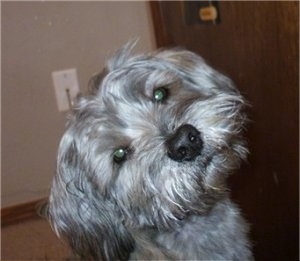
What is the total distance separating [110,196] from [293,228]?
0.58 metres

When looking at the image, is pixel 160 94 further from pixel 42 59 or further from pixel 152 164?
pixel 42 59

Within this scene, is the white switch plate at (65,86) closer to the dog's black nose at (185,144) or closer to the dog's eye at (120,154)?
the dog's eye at (120,154)

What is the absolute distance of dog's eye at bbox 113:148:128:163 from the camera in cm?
104

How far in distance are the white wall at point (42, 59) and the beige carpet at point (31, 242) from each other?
3.9 inches

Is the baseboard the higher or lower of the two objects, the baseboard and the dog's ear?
the lower

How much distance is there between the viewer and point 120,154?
1.04m

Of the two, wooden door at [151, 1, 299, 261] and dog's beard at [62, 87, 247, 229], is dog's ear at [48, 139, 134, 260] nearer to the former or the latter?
dog's beard at [62, 87, 247, 229]

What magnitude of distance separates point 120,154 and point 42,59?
2.53 ft

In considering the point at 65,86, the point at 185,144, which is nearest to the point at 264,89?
the point at 185,144

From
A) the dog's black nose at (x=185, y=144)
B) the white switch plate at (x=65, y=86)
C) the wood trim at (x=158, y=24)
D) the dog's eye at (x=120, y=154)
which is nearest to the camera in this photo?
the dog's black nose at (x=185, y=144)

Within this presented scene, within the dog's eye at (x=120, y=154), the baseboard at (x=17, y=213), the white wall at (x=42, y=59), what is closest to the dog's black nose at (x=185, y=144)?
the dog's eye at (x=120, y=154)

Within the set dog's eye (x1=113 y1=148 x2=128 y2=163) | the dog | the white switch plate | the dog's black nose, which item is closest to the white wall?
the white switch plate

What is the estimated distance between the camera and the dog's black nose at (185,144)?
36.3 inches

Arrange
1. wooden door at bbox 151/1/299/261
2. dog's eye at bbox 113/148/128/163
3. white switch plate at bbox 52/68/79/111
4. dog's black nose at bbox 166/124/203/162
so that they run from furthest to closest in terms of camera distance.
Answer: white switch plate at bbox 52/68/79/111, wooden door at bbox 151/1/299/261, dog's eye at bbox 113/148/128/163, dog's black nose at bbox 166/124/203/162
